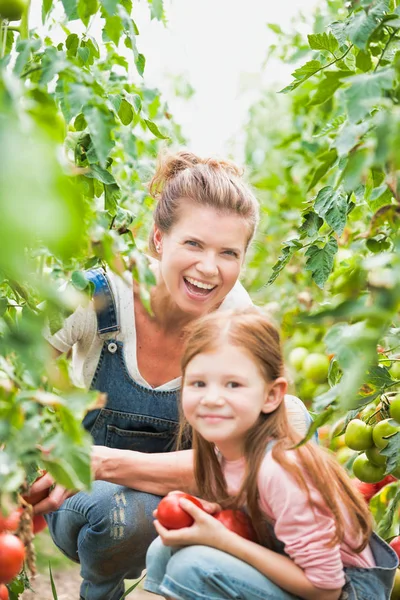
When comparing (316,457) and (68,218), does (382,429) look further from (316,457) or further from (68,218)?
(68,218)

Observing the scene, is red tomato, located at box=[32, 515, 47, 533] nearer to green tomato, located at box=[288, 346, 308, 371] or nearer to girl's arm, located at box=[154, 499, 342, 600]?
girl's arm, located at box=[154, 499, 342, 600]

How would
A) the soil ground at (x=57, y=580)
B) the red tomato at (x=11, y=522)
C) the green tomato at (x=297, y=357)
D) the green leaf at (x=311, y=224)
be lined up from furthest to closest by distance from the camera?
the green tomato at (x=297, y=357), the soil ground at (x=57, y=580), the green leaf at (x=311, y=224), the red tomato at (x=11, y=522)

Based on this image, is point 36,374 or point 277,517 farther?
point 277,517

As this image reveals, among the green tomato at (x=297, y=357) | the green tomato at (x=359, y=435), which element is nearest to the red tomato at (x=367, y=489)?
the green tomato at (x=359, y=435)

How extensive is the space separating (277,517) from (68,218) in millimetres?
856

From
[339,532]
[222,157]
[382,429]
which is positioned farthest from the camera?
[222,157]

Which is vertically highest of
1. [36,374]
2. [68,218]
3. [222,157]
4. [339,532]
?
[222,157]

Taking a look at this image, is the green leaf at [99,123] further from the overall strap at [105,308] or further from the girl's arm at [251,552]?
the overall strap at [105,308]

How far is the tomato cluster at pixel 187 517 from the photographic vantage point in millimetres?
1239

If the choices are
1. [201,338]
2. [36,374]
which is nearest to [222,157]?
[201,338]

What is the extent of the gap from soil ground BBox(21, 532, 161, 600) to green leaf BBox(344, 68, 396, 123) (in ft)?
4.82

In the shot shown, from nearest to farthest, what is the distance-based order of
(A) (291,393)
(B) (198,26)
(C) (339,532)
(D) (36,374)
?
(D) (36,374), (C) (339,532), (A) (291,393), (B) (198,26)

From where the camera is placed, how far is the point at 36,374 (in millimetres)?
774

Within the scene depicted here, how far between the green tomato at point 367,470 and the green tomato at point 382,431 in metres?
0.08
